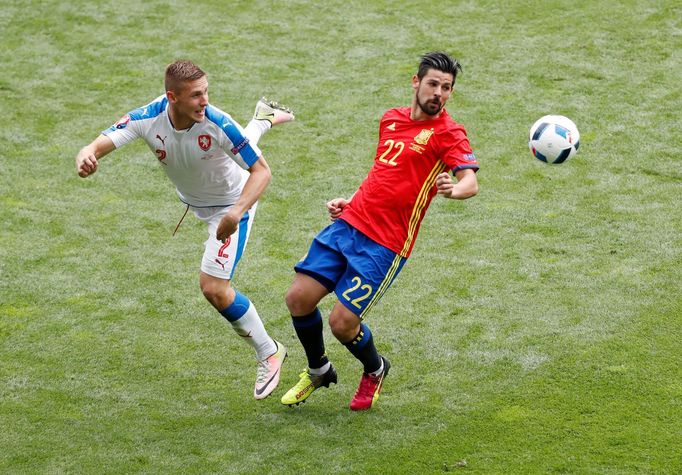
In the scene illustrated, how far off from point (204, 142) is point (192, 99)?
1.36ft

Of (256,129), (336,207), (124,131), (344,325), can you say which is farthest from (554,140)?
(124,131)

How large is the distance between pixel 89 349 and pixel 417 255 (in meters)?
3.02

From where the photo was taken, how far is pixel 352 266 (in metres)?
6.77

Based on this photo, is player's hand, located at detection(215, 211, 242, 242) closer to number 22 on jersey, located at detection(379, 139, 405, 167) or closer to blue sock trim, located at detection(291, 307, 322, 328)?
blue sock trim, located at detection(291, 307, 322, 328)

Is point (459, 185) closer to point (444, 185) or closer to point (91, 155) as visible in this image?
point (444, 185)

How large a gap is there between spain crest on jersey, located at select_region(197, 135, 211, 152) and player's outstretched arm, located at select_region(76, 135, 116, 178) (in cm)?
57

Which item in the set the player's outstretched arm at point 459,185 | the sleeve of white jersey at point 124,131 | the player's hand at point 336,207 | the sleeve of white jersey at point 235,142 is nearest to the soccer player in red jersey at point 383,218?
the player's hand at point 336,207

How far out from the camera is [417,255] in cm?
938

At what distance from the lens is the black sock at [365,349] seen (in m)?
6.95

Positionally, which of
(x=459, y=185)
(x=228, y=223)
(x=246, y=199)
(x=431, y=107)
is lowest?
(x=228, y=223)

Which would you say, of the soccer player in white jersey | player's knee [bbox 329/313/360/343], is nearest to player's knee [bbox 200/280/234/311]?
the soccer player in white jersey

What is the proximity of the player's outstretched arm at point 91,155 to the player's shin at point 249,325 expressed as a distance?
1.35m

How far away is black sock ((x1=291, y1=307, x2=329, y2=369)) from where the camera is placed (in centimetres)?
700

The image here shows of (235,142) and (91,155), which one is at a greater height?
(235,142)
